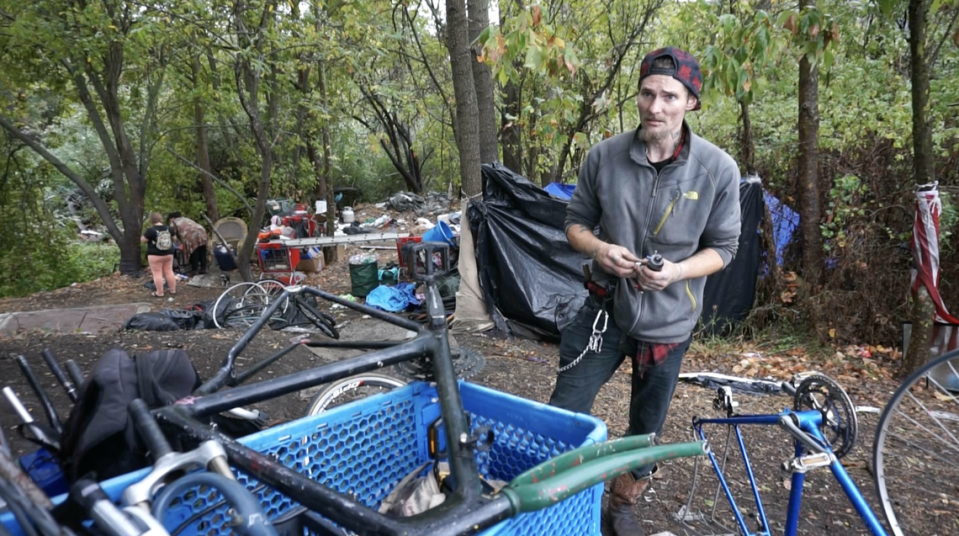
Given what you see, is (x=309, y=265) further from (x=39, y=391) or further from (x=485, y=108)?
(x=39, y=391)

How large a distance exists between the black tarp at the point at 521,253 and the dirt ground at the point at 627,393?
0.41 metres

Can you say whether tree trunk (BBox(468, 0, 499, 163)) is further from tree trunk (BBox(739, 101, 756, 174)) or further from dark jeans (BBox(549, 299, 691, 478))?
dark jeans (BBox(549, 299, 691, 478))

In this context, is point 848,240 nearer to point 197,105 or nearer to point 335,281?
point 335,281

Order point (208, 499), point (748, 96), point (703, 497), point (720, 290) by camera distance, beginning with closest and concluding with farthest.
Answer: point (208, 499)
point (703, 497)
point (748, 96)
point (720, 290)

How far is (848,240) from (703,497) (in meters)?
3.67

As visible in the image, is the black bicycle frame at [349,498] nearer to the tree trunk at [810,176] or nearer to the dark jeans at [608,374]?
the dark jeans at [608,374]

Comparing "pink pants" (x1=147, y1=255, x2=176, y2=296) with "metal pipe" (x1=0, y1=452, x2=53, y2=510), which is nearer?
"metal pipe" (x1=0, y1=452, x2=53, y2=510)

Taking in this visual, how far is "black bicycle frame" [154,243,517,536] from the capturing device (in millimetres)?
1101

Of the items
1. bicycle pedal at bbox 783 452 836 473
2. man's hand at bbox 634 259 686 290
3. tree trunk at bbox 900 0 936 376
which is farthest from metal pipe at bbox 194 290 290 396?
tree trunk at bbox 900 0 936 376

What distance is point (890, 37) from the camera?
669 cm

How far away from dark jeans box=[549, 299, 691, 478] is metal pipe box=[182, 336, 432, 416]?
0.96 meters

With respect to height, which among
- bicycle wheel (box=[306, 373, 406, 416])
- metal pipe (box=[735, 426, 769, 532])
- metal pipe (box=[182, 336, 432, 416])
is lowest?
metal pipe (box=[735, 426, 769, 532])

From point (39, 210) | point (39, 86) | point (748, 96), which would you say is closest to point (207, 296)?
point (39, 86)

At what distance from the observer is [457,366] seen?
5520 millimetres
